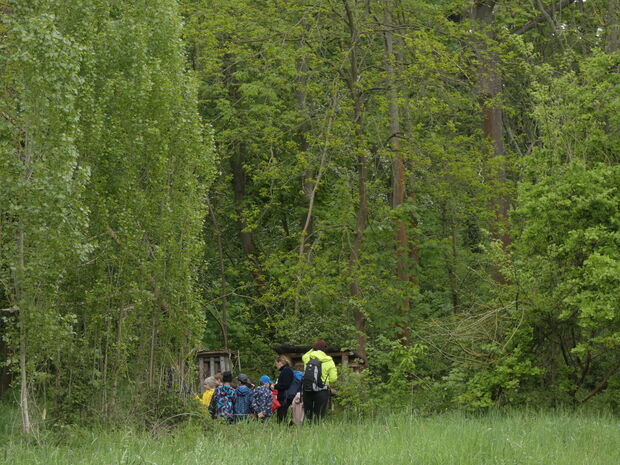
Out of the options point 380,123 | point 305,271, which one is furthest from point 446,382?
point 380,123

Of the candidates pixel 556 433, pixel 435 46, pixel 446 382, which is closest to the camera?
pixel 556 433

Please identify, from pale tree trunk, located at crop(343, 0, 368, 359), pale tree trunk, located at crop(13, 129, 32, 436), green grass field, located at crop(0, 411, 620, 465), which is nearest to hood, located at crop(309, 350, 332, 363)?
green grass field, located at crop(0, 411, 620, 465)

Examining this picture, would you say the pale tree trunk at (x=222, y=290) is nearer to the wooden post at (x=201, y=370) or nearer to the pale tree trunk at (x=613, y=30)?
the wooden post at (x=201, y=370)

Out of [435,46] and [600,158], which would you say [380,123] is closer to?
[435,46]

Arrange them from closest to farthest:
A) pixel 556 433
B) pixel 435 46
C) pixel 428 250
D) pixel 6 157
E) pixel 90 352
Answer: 1. pixel 556 433
2. pixel 6 157
3. pixel 90 352
4. pixel 435 46
5. pixel 428 250

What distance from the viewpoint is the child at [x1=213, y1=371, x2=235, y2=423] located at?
18.2 meters

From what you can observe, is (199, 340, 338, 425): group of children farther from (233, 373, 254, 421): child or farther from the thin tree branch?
the thin tree branch

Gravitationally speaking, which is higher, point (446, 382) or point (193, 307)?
point (193, 307)

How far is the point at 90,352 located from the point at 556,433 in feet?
26.2

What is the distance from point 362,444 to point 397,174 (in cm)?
1483

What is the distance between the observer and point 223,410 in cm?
1828

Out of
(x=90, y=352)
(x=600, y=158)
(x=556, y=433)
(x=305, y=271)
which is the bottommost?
(x=556, y=433)

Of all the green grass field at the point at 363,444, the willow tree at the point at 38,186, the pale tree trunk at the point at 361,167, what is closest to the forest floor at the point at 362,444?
the green grass field at the point at 363,444

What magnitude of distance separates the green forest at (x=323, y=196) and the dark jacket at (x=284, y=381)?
173 cm
